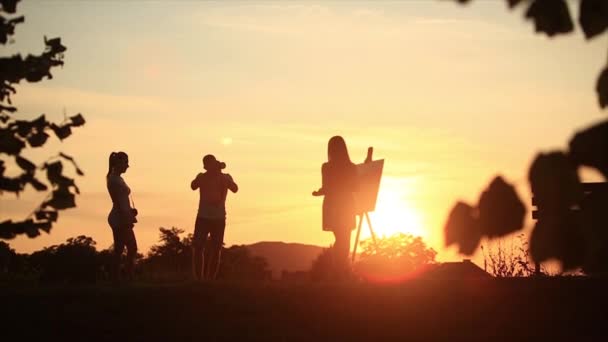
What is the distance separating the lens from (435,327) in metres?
9.70

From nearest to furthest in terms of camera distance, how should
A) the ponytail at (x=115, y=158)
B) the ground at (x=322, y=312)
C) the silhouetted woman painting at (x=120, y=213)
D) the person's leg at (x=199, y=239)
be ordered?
the ground at (x=322, y=312) → the ponytail at (x=115, y=158) → the silhouetted woman painting at (x=120, y=213) → the person's leg at (x=199, y=239)

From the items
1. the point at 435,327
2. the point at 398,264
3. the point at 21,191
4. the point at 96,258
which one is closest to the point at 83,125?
the point at 21,191

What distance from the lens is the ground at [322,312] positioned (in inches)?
380

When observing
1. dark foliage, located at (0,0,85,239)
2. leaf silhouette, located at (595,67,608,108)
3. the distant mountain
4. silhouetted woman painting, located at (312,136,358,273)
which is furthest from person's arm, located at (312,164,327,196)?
the distant mountain

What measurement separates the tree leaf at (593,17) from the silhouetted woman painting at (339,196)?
1103cm

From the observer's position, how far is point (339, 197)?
44.6ft

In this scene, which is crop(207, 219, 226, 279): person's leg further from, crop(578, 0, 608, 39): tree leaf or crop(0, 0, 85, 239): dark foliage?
crop(578, 0, 608, 39): tree leaf

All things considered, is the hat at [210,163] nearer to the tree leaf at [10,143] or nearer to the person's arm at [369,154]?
the person's arm at [369,154]

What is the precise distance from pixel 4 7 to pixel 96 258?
45870 mm

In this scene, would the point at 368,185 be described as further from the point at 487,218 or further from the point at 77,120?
the point at 487,218

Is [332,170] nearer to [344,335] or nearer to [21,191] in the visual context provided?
[344,335]

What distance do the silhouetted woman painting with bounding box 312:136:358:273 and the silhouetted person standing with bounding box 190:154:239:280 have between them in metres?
1.37

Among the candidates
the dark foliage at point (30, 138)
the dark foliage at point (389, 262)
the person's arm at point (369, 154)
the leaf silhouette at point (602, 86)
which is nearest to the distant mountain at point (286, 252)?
the dark foliage at point (389, 262)

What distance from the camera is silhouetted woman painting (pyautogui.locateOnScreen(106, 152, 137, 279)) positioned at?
13.3 meters
